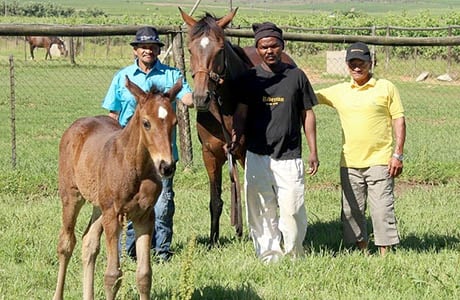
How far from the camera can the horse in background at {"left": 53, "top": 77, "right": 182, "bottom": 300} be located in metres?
4.66

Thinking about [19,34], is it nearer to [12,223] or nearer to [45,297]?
[12,223]

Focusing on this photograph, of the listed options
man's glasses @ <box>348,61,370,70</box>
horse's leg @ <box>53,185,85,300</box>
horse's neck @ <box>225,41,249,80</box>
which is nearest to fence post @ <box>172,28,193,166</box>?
horse's neck @ <box>225,41,249,80</box>

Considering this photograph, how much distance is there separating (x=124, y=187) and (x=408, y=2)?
151 metres

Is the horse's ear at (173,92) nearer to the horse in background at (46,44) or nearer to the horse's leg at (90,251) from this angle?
the horse's leg at (90,251)

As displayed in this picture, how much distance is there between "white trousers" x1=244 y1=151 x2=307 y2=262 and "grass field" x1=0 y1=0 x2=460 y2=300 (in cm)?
19

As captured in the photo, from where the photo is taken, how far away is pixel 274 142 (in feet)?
20.9

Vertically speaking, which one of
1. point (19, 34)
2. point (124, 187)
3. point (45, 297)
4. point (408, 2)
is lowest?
point (45, 297)

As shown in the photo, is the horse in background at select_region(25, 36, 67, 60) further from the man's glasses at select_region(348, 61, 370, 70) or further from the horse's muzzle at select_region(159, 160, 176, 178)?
the horse's muzzle at select_region(159, 160, 176, 178)

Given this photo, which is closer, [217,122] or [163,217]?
[163,217]

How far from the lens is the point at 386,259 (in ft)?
20.4

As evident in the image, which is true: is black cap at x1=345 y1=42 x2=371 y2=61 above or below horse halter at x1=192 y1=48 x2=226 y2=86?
above

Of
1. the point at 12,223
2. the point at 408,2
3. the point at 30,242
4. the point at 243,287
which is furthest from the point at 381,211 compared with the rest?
the point at 408,2

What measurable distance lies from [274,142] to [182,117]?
12.9 ft

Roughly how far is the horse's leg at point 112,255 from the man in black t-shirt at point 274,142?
167 centimetres
